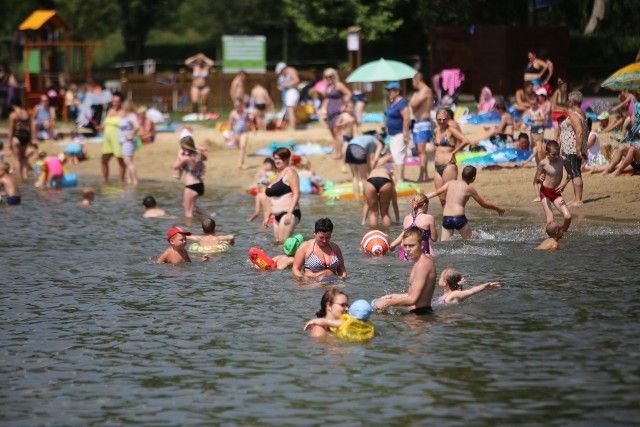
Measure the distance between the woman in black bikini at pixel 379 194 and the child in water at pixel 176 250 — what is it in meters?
3.05

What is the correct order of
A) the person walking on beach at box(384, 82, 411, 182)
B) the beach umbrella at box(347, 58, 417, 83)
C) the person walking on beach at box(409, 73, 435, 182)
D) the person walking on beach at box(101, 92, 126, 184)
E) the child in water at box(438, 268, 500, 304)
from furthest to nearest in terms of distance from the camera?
the person walking on beach at box(101, 92, 126, 184) < the beach umbrella at box(347, 58, 417, 83) < the person walking on beach at box(409, 73, 435, 182) < the person walking on beach at box(384, 82, 411, 182) < the child in water at box(438, 268, 500, 304)

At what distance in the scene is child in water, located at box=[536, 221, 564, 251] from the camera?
1460cm

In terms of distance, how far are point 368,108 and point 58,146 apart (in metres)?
8.74

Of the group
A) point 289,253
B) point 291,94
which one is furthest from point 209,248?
point 291,94

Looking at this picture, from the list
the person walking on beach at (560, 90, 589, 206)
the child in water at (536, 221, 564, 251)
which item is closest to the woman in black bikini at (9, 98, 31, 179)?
the person walking on beach at (560, 90, 589, 206)

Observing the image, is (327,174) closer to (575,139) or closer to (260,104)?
(260,104)

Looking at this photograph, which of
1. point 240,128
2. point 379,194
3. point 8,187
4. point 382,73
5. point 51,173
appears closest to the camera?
point 379,194

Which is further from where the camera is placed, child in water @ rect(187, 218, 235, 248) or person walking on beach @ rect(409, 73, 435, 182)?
person walking on beach @ rect(409, 73, 435, 182)

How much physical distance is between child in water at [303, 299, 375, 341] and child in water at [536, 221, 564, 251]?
489 cm

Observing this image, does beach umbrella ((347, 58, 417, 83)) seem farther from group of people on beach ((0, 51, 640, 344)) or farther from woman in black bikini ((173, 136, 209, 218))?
woman in black bikini ((173, 136, 209, 218))

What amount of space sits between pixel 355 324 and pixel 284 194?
5.41 metres

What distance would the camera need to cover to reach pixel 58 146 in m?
29.9

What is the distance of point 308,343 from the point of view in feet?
34.3

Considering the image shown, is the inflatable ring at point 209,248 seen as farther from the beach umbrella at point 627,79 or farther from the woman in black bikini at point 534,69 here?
the woman in black bikini at point 534,69
